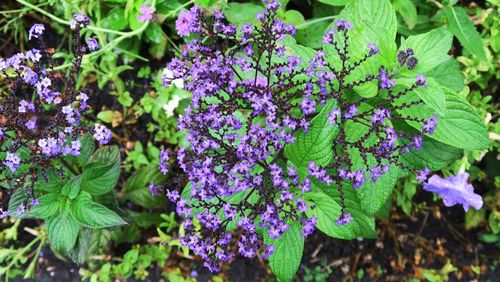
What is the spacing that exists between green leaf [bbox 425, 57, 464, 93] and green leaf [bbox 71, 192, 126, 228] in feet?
4.44

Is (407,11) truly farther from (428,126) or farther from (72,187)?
(72,187)

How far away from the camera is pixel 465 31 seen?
2213 mm

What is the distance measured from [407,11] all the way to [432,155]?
2.10ft

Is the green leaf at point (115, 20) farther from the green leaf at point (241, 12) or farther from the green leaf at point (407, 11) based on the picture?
the green leaf at point (407, 11)

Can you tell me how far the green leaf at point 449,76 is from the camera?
214 centimetres

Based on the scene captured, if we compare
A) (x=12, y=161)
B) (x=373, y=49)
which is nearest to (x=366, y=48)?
(x=373, y=49)

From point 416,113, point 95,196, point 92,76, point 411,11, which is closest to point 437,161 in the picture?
point 416,113

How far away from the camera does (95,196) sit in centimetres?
213

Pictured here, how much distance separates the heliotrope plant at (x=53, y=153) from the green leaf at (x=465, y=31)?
4.78 ft

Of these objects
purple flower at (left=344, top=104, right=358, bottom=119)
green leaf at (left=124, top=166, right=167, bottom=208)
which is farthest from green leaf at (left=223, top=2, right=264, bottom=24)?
purple flower at (left=344, top=104, right=358, bottom=119)

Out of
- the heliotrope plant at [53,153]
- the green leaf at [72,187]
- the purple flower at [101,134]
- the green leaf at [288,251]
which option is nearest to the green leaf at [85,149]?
the heliotrope plant at [53,153]

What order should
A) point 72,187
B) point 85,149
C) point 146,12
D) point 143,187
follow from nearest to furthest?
point 72,187 → point 85,149 → point 146,12 → point 143,187

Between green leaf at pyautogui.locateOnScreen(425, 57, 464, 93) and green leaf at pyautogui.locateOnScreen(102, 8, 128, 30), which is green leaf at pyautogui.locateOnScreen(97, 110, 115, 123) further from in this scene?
green leaf at pyautogui.locateOnScreen(425, 57, 464, 93)

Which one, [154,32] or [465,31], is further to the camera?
[154,32]
